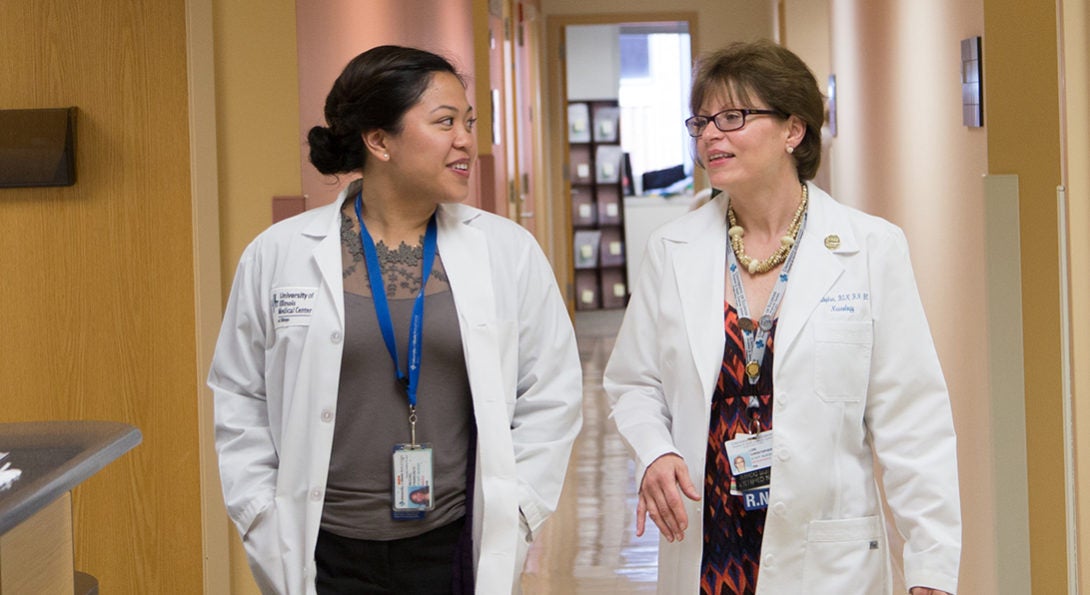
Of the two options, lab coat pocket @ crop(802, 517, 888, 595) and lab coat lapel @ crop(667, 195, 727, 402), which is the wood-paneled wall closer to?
lab coat lapel @ crop(667, 195, 727, 402)

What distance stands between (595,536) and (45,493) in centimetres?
405

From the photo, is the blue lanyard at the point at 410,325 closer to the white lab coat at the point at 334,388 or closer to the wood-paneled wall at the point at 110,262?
the white lab coat at the point at 334,388

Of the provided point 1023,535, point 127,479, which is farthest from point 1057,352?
point 127,479

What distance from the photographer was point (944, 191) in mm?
4000

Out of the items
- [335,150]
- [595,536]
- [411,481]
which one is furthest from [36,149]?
[595,536]

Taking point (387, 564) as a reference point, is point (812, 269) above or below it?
above

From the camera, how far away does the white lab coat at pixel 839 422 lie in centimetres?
229

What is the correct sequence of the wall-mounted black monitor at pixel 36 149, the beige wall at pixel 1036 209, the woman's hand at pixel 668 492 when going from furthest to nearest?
1. the wall-mounted black monitor at pixel 36 149
2. the beige wall at pixel 1036 209
3. the woman's hand at pixel 668 492

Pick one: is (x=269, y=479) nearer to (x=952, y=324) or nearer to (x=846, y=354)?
(x=846, y=354)

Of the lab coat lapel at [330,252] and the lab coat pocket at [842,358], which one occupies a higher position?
the lab coat lapel at [330,252]

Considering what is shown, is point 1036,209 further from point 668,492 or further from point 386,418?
point 386,418

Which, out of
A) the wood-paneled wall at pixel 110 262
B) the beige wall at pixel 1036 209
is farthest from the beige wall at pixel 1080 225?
the wood-paneled wall at pixel 110 262

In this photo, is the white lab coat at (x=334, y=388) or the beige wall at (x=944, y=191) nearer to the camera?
the white lab coat at (x=334, y=388)

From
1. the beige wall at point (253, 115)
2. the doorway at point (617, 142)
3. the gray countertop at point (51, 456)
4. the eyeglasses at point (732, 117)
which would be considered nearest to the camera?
the gray countertop at point (51, 456)
